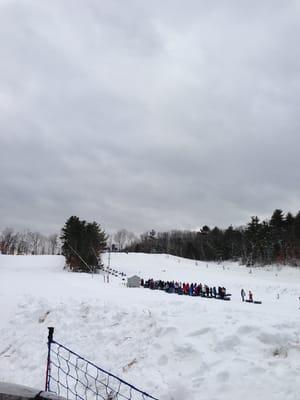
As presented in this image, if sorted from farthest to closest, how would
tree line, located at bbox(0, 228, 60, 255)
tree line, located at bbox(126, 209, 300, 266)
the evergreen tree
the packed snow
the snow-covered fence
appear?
tree line, located at bbox(0, 228, 60, 255) < tree line, located at bbox(126, 209, 300, 266) < the evergreen tree < the snow-covered fence < the packed snow

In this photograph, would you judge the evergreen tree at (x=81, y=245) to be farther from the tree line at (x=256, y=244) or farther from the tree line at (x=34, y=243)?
the tree line at (x=34, y=243)

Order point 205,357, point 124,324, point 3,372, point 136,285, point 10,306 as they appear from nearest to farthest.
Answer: point 205,357 → point 3,372 → point 124,324 → point 10,306 → point 136,285

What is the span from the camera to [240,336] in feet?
28.3

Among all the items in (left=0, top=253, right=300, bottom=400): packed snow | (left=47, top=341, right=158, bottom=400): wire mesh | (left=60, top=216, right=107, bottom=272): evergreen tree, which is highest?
(left=60, top=216, right=107, bottom=272): evergreen tree

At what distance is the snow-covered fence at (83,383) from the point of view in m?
7.55

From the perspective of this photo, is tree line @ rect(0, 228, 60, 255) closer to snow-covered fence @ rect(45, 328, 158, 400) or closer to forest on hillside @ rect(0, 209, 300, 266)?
forest on hillside @ rect(0, 209, 300, 266)

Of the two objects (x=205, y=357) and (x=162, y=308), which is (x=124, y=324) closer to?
(x=162, y=308)

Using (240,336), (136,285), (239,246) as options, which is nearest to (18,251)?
(239,246)

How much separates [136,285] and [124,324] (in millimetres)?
22641

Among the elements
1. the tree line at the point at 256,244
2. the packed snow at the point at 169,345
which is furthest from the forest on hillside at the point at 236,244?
the packed snow at the point at 169,345

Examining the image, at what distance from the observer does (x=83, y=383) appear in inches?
326

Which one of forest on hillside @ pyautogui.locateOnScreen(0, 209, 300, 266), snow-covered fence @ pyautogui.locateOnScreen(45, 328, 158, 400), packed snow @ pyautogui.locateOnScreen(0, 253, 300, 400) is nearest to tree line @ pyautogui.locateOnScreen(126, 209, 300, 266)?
forest on hillside @ pyautogui.locateOnScreen(0, 209, 300, 266)

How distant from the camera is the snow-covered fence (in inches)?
297

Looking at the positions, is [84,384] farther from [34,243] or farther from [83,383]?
[34,243]
